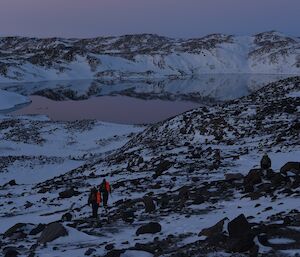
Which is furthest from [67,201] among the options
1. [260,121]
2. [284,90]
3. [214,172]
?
[284,90]

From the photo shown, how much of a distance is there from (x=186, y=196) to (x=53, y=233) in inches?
222

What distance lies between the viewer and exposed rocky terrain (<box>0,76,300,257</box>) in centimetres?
1201

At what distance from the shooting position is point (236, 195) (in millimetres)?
17547

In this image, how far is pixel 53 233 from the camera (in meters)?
14.7

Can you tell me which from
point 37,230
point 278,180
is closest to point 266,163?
point 278,180

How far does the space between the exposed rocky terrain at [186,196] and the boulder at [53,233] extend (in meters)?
0.03

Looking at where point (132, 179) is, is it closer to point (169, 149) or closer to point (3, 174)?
point (169, 149)

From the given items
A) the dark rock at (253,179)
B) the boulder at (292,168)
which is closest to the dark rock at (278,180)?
the boulder at (292,168)

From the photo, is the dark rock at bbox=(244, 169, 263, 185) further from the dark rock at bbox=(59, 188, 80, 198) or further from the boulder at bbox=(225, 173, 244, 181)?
the dark rock at bbox=(59, 188, 80, 198)

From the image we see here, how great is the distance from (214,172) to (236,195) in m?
5.31

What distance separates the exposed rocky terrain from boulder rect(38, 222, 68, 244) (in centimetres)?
3

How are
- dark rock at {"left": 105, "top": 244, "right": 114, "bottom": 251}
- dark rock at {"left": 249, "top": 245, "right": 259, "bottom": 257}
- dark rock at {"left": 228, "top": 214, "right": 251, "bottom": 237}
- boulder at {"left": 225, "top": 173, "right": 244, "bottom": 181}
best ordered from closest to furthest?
dark rock at {"left": 249, "top": 245, "right": 259, "bottom": 257}, dark rock at {"left": 228, "top": 214, "right": 251, "bottom": 237}, dark rock at {"left": 105, "top": 244, "right": 114, "bottom": 251}, boulder at {"left": 225, "top": 173, "right": 244, "bottom": 181}

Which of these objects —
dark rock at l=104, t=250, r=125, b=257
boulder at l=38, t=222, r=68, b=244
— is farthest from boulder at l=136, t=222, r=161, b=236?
dark rock at l=104, t=250, r=125, b=257

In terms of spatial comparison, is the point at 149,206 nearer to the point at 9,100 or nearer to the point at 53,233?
the point at 53,233
